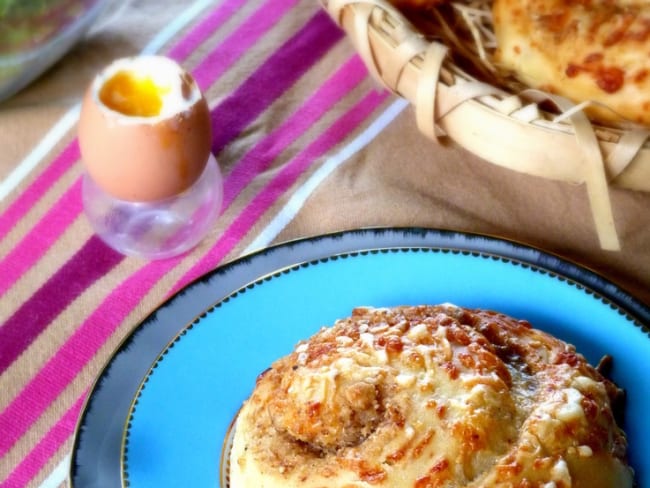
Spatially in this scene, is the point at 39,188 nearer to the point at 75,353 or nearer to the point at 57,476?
the point at 75,353

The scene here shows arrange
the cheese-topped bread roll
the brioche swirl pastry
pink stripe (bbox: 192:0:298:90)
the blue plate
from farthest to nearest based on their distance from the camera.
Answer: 1. pink stripe (bbox: 192:0:298:90)
2. the cheese-topped bread roll
3. the blue plate
4. the brioche swirl pastry

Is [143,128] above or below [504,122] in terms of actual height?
above

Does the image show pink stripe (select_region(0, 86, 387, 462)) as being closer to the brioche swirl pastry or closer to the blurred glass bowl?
the brioche swirl pastry

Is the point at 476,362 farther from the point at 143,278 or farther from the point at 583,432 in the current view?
the point at 143,278

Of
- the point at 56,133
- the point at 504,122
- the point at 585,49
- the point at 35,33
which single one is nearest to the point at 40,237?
the point at 56,133

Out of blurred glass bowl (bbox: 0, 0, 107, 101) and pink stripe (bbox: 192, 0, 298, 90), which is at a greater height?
blurred glass bowl (bbox: 0, 0, 107, 101)

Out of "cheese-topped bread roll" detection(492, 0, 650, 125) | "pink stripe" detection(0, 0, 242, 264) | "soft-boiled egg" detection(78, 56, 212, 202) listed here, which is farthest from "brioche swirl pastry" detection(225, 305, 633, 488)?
"pink stripe" detection(0, 0, 242, 264)
